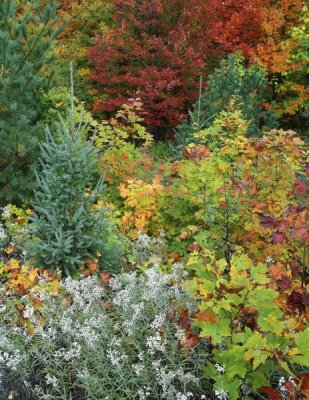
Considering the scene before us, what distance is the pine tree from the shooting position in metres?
6.85

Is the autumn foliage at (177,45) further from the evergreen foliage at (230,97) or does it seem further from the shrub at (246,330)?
the shrub at (246,330)

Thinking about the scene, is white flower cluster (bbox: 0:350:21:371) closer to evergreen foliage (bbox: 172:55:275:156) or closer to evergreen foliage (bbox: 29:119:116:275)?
evergreen foliage (bbox: 29:119:116:275)

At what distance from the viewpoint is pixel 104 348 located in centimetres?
440

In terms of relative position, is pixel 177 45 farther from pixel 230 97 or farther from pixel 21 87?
pixel 21 87

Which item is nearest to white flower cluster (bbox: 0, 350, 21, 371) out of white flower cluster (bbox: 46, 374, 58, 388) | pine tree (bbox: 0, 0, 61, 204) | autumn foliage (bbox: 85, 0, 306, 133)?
white flower cluster (bbox: 46, 374, 58, 388)

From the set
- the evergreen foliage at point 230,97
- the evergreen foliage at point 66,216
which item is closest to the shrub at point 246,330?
the evergreen foliage at point 66,216

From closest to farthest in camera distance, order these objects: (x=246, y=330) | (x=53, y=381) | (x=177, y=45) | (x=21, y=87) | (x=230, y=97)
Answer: (x=246, y=330) < (x=53, y=381) < (x=21, y=87) < (x=230, y=97) < (x=177, y=45)

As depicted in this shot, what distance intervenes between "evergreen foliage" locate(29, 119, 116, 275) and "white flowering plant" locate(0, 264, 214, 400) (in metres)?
0.60

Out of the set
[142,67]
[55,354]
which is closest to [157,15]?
[142,67]

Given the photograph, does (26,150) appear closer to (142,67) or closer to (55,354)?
(55,354)

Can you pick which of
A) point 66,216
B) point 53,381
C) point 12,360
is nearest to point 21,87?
point 66,216

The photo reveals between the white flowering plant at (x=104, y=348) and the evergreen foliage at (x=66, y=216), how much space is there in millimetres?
605

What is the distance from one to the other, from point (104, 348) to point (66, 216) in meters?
1.61

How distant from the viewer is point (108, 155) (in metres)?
7.56
